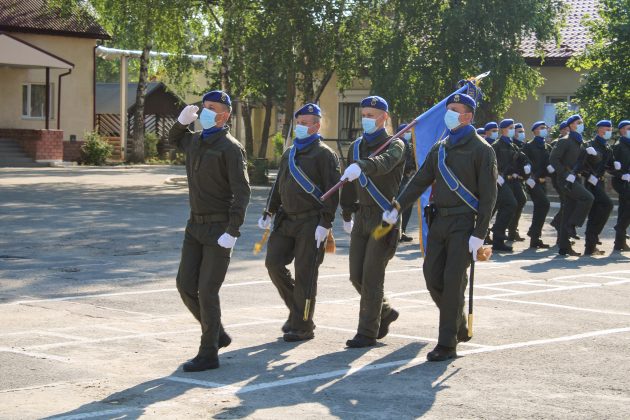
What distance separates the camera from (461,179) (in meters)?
9.27

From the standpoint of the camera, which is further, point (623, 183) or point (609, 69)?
point (609, 69)

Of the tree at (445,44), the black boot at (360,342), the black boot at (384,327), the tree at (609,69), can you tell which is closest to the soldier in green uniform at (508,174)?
the black boot at (384,327)

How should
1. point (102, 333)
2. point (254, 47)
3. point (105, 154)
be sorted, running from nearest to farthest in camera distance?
point (102, 333), point (254, 47), point (105, 154)

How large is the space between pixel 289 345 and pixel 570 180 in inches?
376

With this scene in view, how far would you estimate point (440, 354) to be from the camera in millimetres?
9078

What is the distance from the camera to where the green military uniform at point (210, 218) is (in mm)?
8711

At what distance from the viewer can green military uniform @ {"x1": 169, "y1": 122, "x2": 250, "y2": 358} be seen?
8711mm

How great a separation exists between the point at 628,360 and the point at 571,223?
8.99 meters

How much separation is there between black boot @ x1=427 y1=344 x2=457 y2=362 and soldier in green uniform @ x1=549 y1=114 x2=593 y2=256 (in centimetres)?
938

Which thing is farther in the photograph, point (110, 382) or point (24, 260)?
point (24, 260)

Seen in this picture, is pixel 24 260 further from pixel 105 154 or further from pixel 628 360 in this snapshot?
pixel 105 154

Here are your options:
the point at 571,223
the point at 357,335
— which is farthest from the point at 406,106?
the point at 357,335

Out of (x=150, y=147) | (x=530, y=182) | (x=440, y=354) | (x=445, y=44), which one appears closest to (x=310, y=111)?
(x=440, y=354)

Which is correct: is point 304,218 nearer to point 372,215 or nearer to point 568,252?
point 372,215
